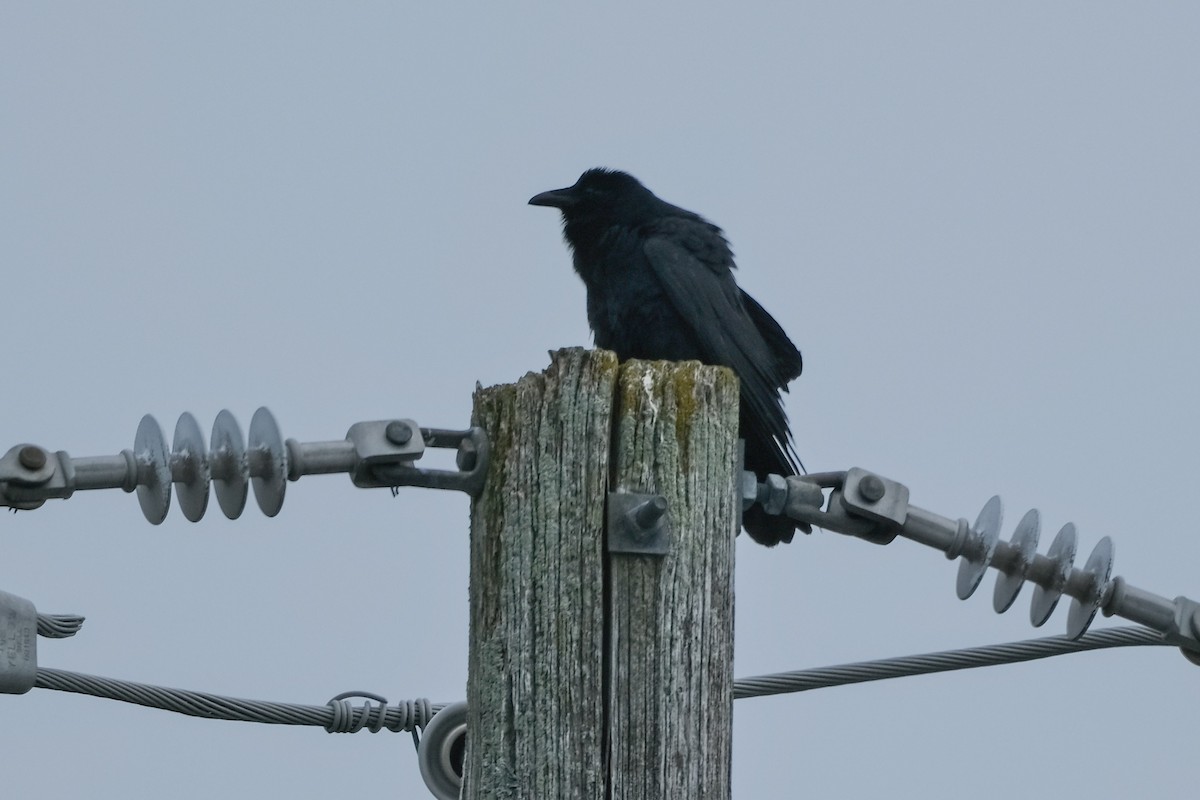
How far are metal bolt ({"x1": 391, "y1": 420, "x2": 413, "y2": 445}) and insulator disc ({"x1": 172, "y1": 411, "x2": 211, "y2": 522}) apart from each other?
373 millimetres

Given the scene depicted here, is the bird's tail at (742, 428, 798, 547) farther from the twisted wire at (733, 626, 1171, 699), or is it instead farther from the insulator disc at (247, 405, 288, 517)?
the insulator disc at (247, 405, 288, 517)

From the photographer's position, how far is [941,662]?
438 centimetres

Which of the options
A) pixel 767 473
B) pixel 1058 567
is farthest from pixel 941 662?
pixel 767 473

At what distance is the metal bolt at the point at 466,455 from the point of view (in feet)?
10.8

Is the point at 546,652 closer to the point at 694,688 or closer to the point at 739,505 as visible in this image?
the point at 694,688

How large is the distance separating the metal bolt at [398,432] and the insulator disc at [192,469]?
373mm

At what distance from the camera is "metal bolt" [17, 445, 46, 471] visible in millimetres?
3072

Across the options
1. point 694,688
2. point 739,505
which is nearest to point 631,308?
point 739,505

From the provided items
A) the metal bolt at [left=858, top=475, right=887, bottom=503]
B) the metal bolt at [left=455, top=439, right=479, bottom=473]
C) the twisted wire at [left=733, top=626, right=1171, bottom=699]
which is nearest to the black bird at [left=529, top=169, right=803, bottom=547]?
the twisted wire at [left=733, top=626, right=1171, bottom=699]

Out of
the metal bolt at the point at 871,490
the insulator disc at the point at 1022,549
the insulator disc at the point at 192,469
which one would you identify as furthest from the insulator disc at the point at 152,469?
the insulator disc at the point at 1022,549

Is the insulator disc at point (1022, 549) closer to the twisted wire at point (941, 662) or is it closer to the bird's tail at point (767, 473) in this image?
the twisted wire at point (941, 662)

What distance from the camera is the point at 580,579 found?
3.06 metres

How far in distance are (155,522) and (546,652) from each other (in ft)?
2.75

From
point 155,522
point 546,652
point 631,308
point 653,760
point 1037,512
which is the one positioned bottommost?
point 653,760
